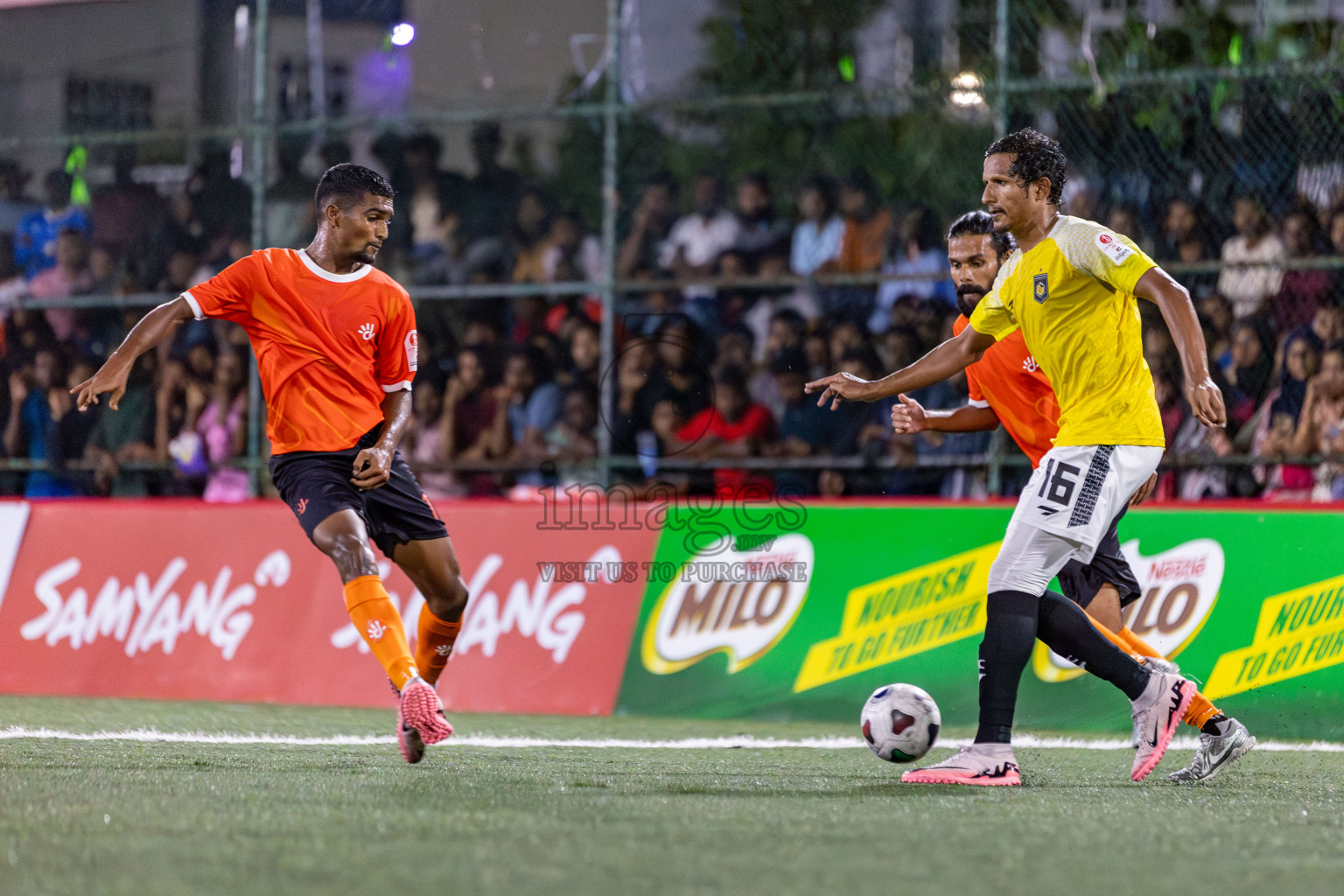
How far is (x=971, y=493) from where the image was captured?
9.48m

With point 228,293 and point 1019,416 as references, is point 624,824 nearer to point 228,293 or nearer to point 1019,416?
point 228,293

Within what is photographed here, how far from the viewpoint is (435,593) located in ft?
19.6

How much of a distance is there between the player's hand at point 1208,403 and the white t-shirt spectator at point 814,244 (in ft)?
19.8

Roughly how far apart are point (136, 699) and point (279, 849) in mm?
5675

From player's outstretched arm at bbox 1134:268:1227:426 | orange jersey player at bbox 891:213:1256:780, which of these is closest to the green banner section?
orange jersey player at bbox 891:213:1256:780

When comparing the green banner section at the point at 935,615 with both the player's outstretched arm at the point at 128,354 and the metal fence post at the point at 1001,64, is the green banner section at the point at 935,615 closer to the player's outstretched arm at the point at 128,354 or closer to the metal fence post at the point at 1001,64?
the metal fence post at the point at 1001,64

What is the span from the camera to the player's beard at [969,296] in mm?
6695

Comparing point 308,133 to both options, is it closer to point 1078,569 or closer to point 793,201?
point 793,201

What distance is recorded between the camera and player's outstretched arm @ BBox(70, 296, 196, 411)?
5.43 m

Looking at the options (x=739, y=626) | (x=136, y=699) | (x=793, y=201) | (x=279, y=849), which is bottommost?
(x=136, y=699)

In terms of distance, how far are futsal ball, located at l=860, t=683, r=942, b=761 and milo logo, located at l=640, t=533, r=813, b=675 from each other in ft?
8.46

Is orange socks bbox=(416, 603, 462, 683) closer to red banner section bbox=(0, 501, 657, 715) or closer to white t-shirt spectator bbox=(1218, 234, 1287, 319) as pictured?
red banner section bbox=(0, 501, 657, 715)

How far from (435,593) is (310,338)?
3.48 ft

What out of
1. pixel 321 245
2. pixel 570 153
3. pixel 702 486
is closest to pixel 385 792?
pixel 321 245
